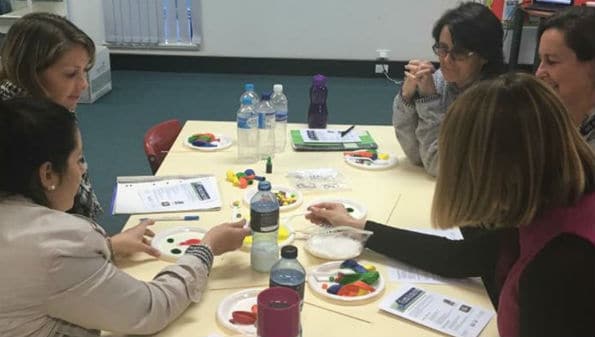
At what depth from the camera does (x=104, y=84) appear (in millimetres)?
5199

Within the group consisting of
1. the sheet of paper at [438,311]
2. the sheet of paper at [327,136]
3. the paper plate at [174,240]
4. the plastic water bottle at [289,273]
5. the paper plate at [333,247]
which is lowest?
the sheet of paper at [438,311]

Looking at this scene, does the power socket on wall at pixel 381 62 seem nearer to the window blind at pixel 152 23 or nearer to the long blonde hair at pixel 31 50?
the window blind at pixel 152 23

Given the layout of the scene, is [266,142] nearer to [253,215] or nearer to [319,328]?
[253,215]

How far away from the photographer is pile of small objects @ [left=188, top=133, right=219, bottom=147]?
2.41 meters

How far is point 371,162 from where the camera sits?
2281mm

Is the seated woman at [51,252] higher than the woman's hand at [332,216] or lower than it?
higher

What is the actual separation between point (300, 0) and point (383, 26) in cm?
82

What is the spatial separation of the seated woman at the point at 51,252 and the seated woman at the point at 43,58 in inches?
24.7

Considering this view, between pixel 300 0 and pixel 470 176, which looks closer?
pixel 470 176

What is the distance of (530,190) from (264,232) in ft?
2.16

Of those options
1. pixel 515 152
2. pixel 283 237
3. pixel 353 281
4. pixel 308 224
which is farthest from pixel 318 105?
pixel 515 152

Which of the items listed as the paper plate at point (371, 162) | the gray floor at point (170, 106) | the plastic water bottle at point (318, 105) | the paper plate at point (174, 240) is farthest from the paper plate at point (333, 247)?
the gray floor at point (170, 106)

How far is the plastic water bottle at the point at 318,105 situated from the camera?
264cm

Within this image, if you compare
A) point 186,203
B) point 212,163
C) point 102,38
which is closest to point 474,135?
point 186,203
